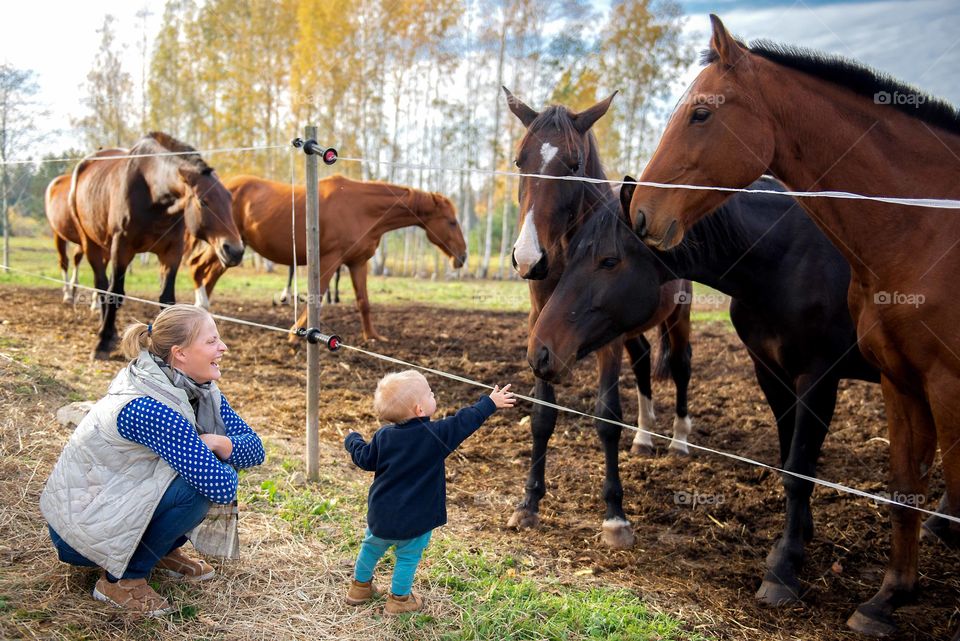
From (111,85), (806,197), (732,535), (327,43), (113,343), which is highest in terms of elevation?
(327,43)

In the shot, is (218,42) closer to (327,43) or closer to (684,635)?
(327,43)

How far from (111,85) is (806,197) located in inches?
1063

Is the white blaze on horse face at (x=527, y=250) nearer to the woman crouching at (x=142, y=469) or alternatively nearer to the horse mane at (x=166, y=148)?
the woman crouching at (x=142, y=469)

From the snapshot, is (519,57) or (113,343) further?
(519,57)

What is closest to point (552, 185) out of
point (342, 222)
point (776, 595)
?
point (776, 595)

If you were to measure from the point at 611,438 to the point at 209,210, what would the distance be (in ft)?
17.2

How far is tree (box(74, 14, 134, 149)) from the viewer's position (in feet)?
76.4

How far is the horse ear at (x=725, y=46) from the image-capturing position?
2520mm

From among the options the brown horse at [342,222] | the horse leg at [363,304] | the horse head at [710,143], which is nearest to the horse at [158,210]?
the brown horse at [342,222]

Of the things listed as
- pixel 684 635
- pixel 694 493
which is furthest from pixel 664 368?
pixel 684 635

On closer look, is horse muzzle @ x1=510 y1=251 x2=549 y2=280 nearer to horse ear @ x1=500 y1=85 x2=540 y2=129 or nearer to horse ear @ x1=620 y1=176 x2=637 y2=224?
horse ear @ x1=620 y1=176 x2=637 y2=224

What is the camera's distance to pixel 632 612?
2746 mm

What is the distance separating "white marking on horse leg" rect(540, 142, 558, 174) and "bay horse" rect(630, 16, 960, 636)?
3.57 ft

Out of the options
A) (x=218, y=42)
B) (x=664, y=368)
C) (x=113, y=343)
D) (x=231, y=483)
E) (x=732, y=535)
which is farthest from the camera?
(x=218, y=42)
